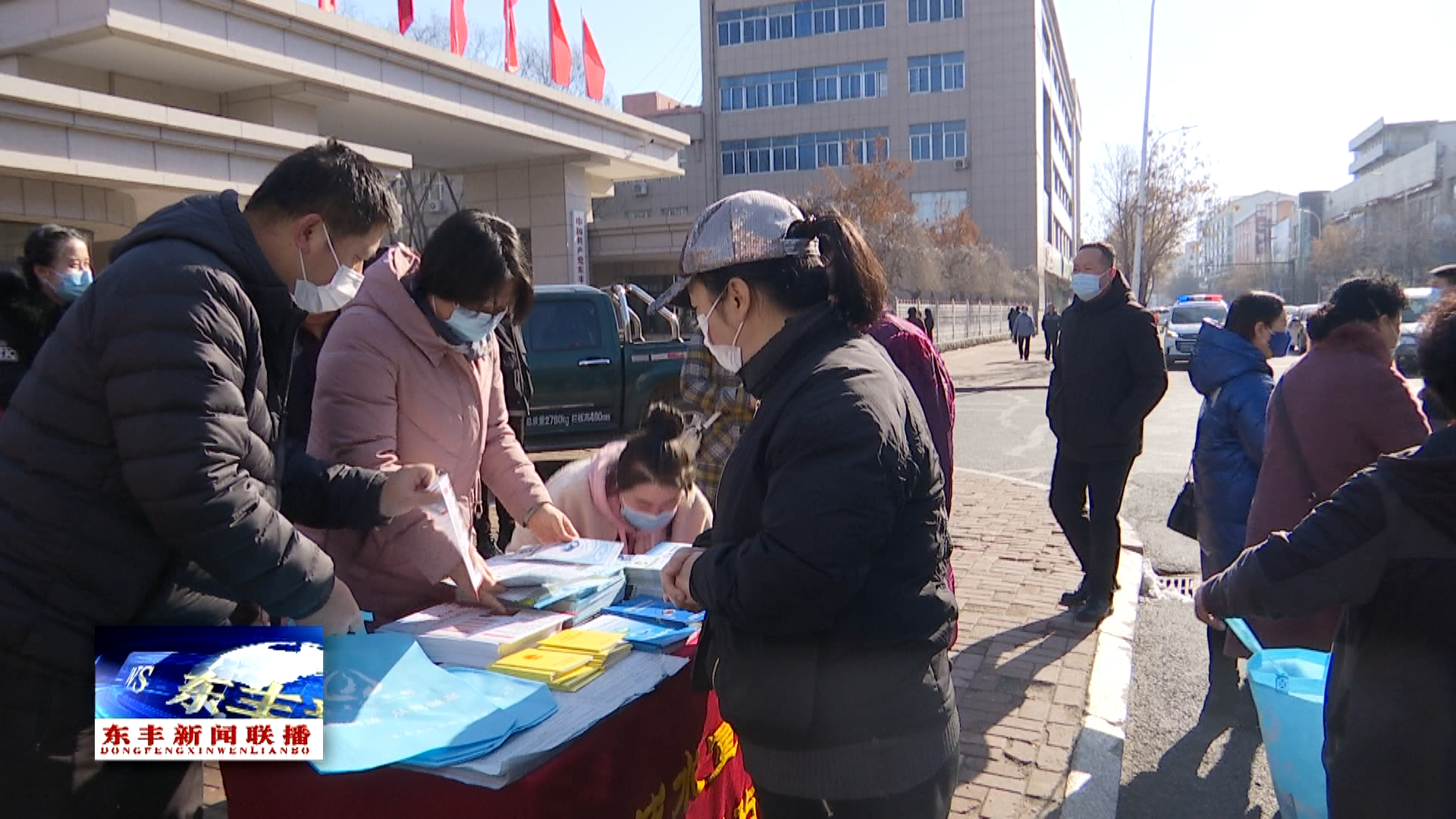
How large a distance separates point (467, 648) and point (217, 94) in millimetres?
14143

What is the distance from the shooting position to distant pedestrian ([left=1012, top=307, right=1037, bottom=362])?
27.2 m

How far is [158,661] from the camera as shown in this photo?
5.87ft

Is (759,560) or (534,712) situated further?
(534,712)

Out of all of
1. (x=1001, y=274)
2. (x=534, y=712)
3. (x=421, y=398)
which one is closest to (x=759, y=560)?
(x=534, y=712)

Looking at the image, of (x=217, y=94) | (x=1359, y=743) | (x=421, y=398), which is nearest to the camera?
(x=1359, y=743)

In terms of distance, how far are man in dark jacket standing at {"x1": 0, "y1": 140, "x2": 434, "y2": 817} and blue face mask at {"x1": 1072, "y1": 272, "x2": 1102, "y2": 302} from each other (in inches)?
172

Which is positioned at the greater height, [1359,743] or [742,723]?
[742,723]

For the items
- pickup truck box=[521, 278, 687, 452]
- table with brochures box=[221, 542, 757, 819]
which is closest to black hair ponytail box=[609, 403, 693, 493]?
table with brochures box=[221, 542, 757, 819]

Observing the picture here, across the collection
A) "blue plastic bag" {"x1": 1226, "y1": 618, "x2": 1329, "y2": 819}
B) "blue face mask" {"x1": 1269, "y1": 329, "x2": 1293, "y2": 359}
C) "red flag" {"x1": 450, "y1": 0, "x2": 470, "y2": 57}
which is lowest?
"blue plastic bag" {"x1": 1226, "y1": 618, "x2": 1329, "y2": 819}

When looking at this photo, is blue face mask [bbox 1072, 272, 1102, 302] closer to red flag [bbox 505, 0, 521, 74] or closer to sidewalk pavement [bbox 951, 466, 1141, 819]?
sidewalk pavement [bbox 951, 466, 1141, 819]

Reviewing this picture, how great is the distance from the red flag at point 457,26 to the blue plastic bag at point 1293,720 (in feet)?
57.5

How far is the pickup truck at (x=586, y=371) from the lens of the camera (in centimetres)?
1005

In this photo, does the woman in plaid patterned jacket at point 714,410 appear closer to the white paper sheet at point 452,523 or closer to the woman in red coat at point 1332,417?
the white paper sheet at point 452,523

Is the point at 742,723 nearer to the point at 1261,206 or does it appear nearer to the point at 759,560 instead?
the point at 759,560
